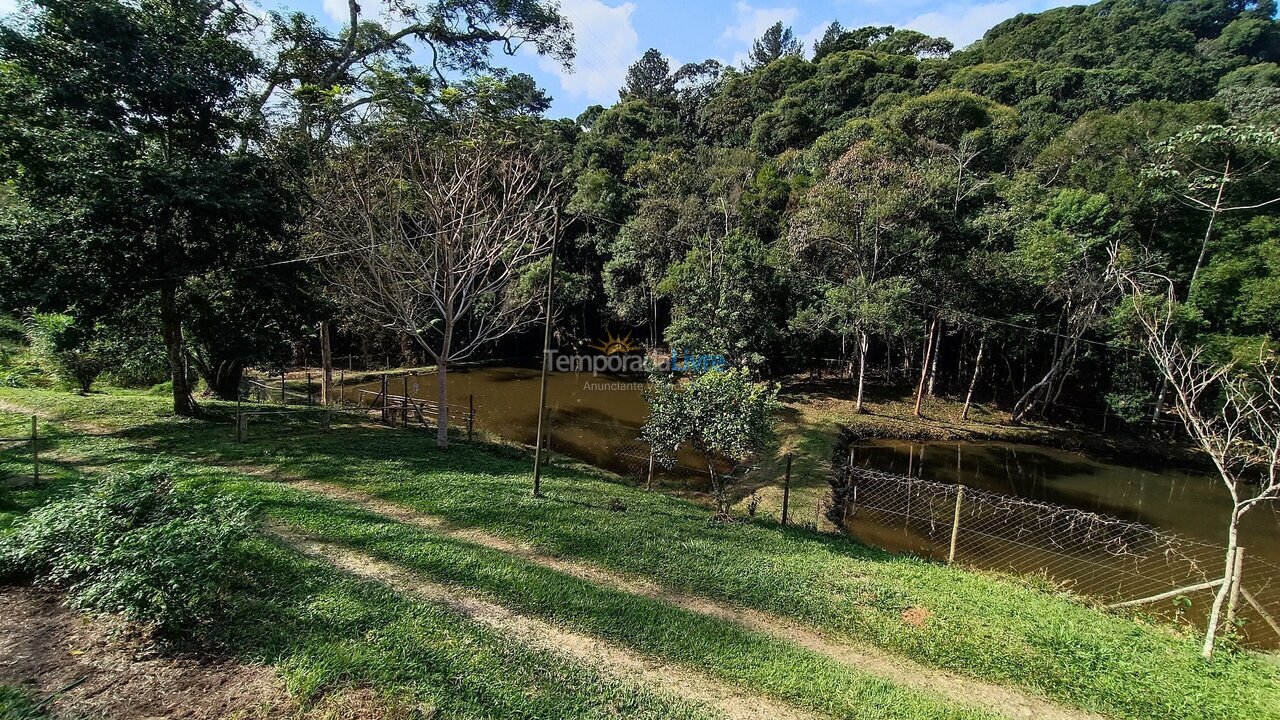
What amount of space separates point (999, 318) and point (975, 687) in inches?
689

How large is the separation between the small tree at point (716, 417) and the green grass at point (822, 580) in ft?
3.88

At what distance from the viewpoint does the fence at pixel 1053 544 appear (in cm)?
751

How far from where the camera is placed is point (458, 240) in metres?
10.1

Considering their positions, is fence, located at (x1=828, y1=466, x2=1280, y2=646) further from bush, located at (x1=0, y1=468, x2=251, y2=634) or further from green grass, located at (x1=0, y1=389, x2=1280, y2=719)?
bush, located at (x1=0, y1=468, x2=251, y2=634)

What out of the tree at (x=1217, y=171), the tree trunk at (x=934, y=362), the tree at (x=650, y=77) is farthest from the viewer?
the tree at (x=650, y=77)

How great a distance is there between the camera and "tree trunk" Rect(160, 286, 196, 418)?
33.8 ft

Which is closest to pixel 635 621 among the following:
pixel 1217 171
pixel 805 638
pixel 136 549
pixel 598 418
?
pixel 805 638

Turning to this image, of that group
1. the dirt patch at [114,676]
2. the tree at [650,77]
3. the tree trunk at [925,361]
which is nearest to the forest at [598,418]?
the dirt patch at [114,676]

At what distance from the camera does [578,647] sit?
14.2ft

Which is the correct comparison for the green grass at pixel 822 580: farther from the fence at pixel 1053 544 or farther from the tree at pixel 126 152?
the tree at pixel 126 152

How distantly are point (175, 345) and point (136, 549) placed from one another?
942 centimetres

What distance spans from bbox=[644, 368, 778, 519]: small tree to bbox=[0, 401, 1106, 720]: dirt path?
2771mm

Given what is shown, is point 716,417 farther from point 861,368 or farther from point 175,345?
point 861,368

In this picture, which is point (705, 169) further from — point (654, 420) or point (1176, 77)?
point (1176, 77)
